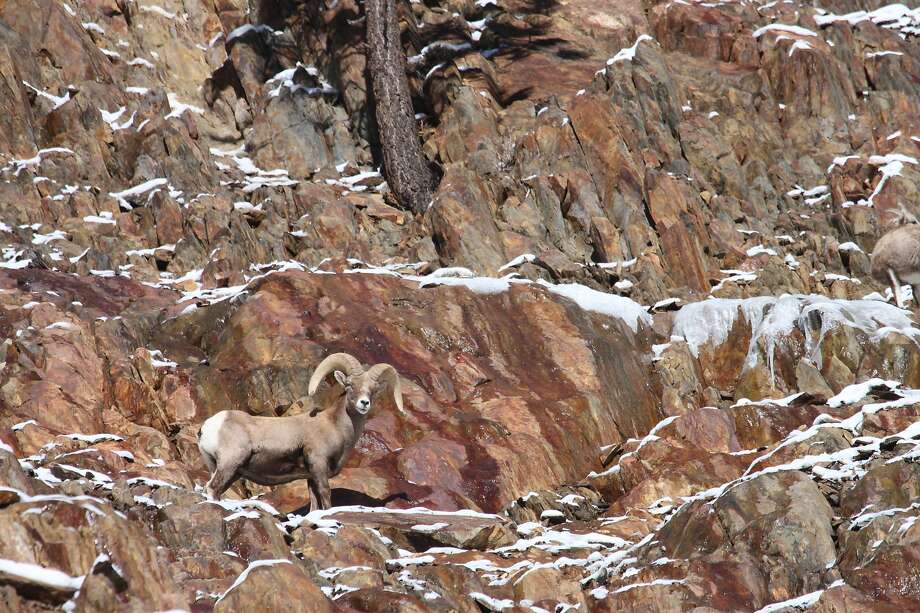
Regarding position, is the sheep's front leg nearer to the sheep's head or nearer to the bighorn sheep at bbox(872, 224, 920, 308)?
the sheep's head

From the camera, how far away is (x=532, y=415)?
16281 mm

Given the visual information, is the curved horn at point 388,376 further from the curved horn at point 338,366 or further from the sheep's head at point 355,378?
the curved horn at point 338,366

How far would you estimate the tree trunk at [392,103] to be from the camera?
24391mm

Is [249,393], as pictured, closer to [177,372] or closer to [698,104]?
[177,372]

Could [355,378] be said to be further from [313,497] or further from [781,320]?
[781,320]

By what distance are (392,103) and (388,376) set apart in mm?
11755

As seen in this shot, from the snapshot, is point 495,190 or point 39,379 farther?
point 495,190

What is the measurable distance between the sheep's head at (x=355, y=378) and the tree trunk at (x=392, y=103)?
35.3ft

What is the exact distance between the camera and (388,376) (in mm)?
14117

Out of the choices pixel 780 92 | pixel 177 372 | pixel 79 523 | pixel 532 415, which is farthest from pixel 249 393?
pixel 780 92

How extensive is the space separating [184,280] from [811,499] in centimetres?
1262

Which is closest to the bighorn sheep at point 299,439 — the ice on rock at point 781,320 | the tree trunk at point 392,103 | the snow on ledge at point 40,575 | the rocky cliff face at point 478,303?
the rocky cliff face at point 478,303

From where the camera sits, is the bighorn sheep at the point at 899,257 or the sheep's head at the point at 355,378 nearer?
the sheep's head at the point at 355,378

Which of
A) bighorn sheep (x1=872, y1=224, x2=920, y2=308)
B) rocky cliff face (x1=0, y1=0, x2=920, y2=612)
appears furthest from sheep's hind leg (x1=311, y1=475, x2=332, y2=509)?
Result: bighorn sheep (x1=872, y1=224, x2=920, y2=308)
